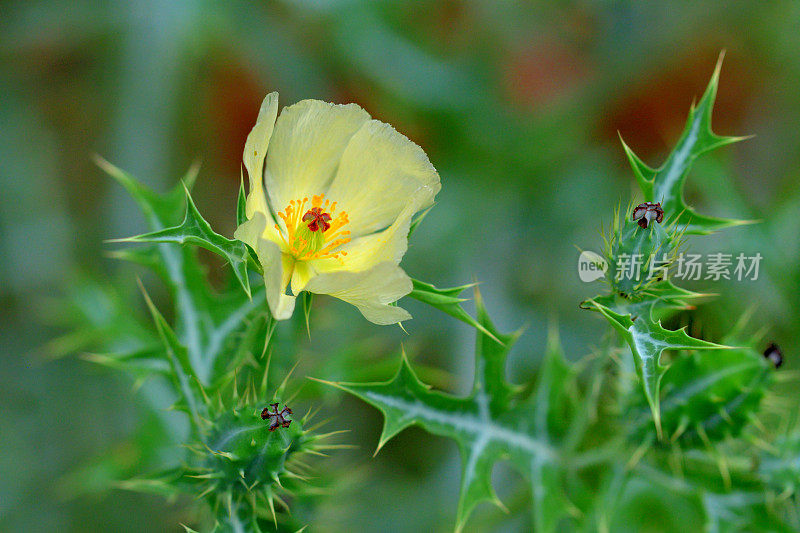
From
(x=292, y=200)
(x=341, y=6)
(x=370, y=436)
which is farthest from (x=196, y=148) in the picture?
(x=292, y=200)

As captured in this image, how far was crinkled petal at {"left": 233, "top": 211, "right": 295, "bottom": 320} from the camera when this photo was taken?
1025 mm

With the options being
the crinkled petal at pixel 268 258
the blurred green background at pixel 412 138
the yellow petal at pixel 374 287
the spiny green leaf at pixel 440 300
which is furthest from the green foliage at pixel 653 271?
the blurred green background at pixel 412 138

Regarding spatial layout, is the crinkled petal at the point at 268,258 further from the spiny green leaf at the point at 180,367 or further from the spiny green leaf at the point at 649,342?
the spiny green leaf at the point at 649,342

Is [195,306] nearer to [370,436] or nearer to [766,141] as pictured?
[370,436]

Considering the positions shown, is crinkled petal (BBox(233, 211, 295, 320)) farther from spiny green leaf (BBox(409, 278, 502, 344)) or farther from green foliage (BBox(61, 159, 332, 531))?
spiny green leaf (BBox(409, 278, 502, 344))

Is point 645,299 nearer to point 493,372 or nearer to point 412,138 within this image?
point 493,372

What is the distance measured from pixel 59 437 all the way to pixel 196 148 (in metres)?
1.24

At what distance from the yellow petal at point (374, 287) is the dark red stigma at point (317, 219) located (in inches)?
7.3

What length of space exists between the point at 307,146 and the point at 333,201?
14 cm

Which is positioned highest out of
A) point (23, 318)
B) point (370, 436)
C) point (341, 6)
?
point (341, 6)

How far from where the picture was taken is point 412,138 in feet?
8.93

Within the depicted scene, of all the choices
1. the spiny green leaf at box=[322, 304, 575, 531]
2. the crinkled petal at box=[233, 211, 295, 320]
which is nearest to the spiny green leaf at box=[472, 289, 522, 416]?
the spiny green leaf at box=[322, 304, 575, 531]

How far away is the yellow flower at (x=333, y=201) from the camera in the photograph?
1.07 metres

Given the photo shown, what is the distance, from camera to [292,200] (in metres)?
1.37
